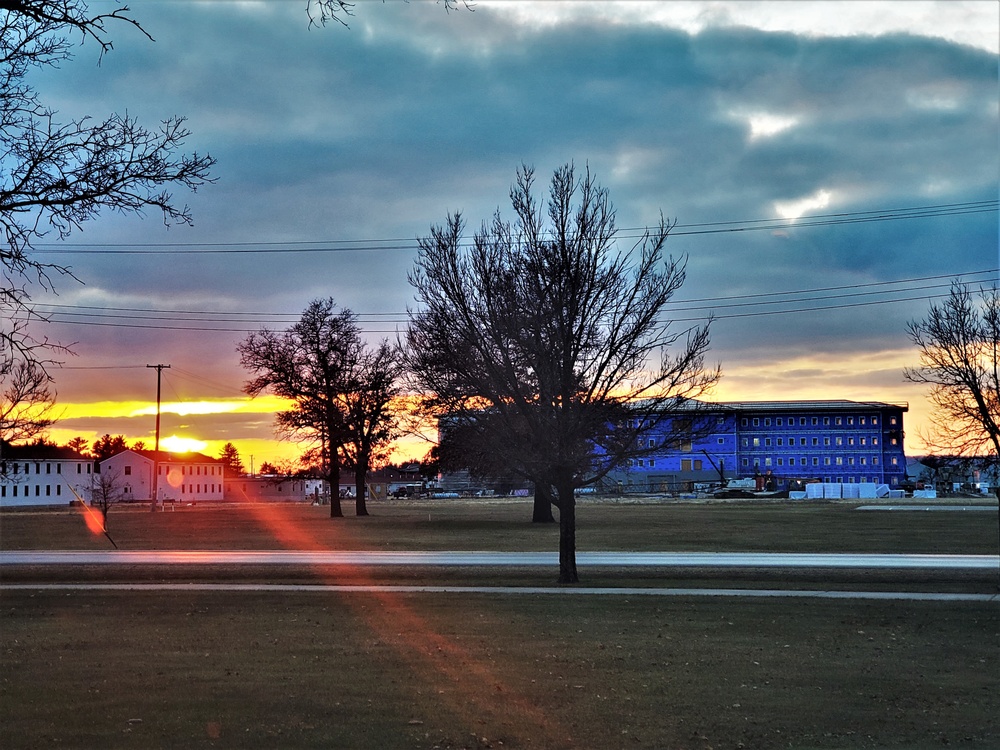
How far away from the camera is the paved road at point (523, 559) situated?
2764 centimetres

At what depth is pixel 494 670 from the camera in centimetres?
1250

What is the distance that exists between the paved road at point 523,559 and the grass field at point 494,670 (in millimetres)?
3682

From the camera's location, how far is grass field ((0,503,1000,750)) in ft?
31.1

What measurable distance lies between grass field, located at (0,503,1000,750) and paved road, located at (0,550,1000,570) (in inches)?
145

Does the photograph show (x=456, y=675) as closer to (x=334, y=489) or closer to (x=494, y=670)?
(x=494, y=670)

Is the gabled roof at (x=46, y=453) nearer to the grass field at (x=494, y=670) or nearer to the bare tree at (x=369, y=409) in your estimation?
the bare tree at (x=369, y=409)

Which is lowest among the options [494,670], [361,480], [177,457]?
[494,670]

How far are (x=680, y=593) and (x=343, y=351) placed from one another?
4449 centimetres

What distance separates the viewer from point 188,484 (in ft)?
472

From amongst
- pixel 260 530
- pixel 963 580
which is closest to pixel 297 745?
pixel 963 580

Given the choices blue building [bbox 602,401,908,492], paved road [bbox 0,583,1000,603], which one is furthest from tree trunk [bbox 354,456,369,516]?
blue building [bbox 602,401,908,492]

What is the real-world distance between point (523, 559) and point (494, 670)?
17.6 metres

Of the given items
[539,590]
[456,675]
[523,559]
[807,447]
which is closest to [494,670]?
[456,675]

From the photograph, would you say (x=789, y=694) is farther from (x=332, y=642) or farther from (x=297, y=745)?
(x=332, y=642)
